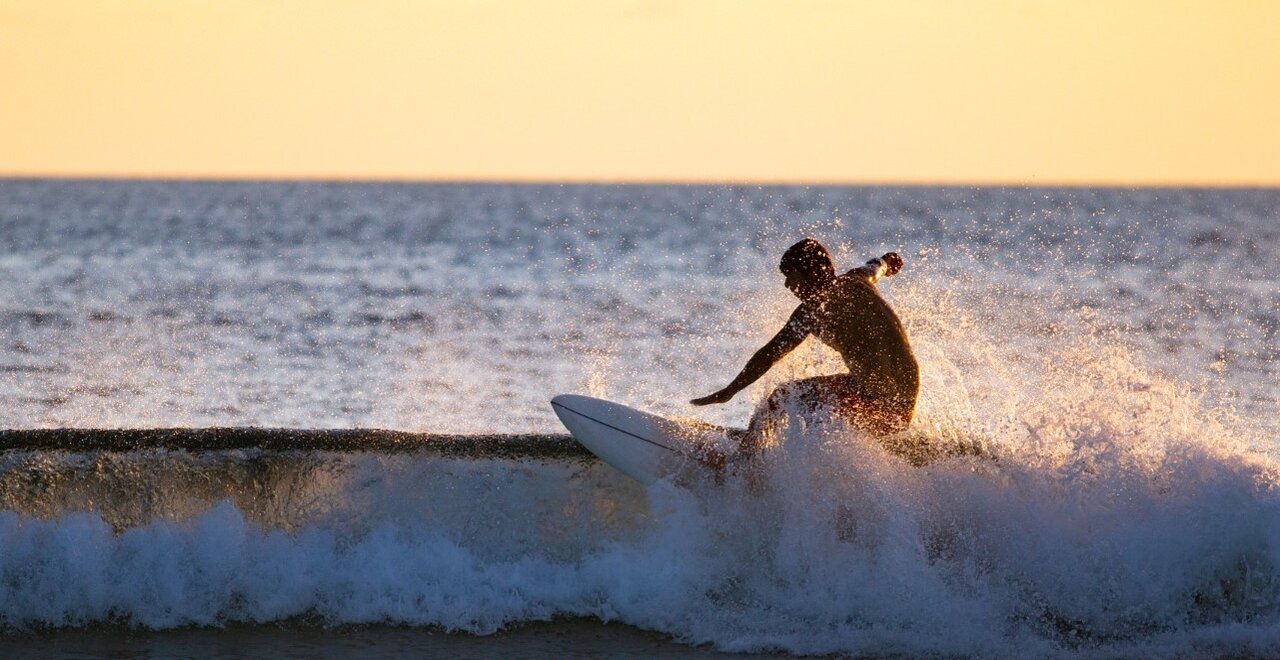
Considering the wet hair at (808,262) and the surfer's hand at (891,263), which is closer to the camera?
the wet hair at (808,262)

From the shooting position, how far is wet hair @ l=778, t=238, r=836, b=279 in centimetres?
862

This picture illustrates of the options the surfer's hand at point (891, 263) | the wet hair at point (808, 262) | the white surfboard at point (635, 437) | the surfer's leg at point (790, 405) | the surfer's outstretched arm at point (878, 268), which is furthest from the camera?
the surfer's hand at point (891, 263)

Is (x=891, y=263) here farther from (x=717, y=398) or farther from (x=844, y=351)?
(x=717, y=398)

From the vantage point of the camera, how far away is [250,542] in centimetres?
893

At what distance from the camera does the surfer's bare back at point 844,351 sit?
8664 mm

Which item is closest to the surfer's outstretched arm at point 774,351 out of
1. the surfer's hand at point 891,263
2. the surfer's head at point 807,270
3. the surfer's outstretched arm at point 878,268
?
the surfer's head at point 807,270

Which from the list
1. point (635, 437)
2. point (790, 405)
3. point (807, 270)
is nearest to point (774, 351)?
point (790, 405)

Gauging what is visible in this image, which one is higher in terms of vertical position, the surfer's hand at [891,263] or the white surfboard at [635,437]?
the surfer's hand at [891,263]

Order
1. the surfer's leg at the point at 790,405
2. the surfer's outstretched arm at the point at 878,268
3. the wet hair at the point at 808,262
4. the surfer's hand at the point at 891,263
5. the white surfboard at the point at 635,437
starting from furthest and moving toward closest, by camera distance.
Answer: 1. the surfer's hand at the point at 891,263
2. the white surfboard at the point at 635,437
3. the surfer's outstretched arm at the point at 878,268
4. the surfer's leg at the point at 790,405
5. the wet hair at the point at 808,262

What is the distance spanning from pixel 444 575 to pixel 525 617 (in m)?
0.54

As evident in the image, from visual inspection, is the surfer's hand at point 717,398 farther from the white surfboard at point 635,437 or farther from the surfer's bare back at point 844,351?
the white surfboard at point 635,437

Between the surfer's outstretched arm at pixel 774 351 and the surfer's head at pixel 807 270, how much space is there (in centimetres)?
11

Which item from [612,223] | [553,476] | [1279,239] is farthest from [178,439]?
[612,223]

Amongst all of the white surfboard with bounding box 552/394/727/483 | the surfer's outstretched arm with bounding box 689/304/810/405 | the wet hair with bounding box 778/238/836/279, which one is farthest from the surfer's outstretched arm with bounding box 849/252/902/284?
the white surfboard with bounding box 552/394/727/483
